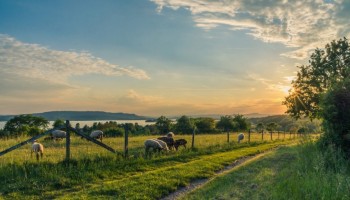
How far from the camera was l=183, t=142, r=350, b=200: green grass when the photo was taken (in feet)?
31.3

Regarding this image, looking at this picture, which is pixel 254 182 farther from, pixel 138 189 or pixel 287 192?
pixel 138 189

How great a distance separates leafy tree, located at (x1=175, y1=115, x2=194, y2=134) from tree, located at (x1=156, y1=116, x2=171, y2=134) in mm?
1858

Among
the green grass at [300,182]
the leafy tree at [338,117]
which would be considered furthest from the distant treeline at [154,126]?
the leafy tree at [338,117]

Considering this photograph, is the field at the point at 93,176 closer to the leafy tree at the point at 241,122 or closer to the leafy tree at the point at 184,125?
the leafy tree at the point at 184,125

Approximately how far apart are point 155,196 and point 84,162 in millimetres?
6384

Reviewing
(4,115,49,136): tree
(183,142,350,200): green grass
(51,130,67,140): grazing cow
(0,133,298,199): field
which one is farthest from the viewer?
(4,115,49,136): tree

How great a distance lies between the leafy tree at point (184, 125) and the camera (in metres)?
64.9

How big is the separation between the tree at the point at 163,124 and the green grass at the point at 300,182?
4988 cm

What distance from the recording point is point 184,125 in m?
65.9

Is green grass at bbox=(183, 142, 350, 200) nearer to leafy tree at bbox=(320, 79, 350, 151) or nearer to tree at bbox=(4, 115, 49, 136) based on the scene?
leafy tree at bbox=(320, 79, 350, 151)

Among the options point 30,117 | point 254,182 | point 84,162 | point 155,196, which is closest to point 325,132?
point 254,182

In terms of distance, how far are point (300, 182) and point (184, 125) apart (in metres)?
55.4

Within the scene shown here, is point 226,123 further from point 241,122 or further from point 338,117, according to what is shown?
point 338,117

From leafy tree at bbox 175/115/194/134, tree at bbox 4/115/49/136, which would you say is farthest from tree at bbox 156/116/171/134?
tree at bbox 4/115/49/136
